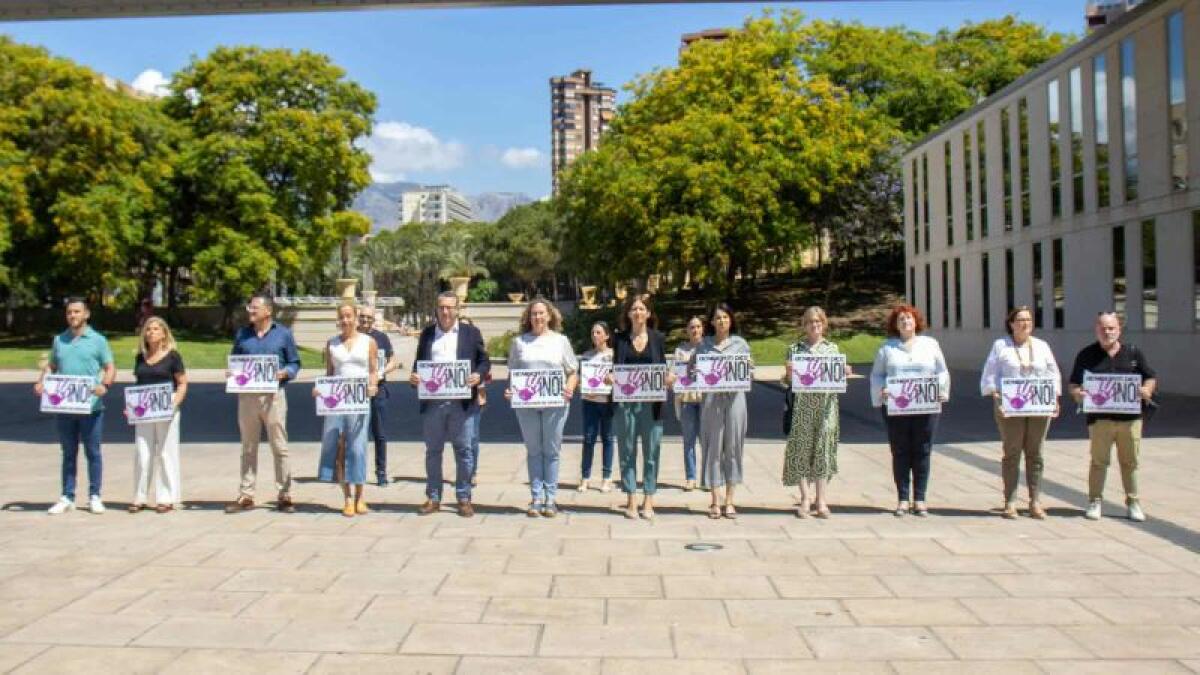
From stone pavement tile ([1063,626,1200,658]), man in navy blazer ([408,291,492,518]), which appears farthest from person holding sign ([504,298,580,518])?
stone pavement tile ([1063,626,1200,658])

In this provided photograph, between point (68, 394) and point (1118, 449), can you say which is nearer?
point (1118, 449)

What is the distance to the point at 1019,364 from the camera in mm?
9469

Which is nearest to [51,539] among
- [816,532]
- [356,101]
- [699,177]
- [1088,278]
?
[816,532]

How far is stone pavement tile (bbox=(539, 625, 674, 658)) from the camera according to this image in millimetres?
5660

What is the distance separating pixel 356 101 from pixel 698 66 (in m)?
17.4

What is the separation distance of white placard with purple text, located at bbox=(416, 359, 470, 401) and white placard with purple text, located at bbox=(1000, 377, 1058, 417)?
455 centimetres

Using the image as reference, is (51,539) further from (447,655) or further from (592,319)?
(592,319)

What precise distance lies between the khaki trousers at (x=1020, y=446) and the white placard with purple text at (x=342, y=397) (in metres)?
5.45

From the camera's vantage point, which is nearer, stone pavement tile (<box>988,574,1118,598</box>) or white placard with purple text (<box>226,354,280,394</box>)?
stone pavement tile (<box>988,574,1118,598</box>)

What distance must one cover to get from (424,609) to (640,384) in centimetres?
354

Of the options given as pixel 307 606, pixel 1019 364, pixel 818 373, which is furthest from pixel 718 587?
pixel 1019 364

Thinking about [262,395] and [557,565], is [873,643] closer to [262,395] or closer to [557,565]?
[557,565]

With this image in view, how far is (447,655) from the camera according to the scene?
5.63m

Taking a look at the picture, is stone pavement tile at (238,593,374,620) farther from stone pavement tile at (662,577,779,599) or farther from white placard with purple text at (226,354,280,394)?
white placard with purple text at (226,354,280,394)
